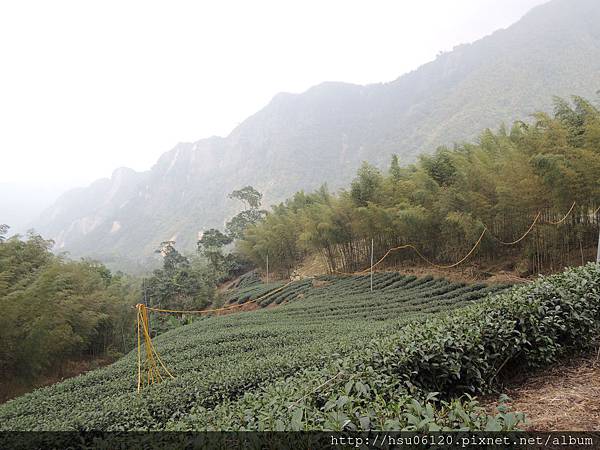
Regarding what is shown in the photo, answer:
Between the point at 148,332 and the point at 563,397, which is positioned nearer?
the point at 563,397

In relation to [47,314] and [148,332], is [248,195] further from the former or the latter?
[47,314]

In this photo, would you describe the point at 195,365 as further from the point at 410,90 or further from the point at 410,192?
the point at 410,90

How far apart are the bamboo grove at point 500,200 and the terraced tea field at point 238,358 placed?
5.26 feet

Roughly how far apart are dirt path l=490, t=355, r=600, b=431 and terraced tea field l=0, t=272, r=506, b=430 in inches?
51.0

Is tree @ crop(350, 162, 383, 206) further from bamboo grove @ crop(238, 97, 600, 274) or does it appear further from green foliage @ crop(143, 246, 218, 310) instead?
green foliage @ crop(143, 246, 218, 310)

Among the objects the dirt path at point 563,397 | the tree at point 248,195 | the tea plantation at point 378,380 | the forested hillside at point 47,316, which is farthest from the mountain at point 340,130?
the dirt path at point 563,397

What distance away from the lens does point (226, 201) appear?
75.2 meters

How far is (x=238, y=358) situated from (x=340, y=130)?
267 ft

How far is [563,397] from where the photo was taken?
8.27 ft

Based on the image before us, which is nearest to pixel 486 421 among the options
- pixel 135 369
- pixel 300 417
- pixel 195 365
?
pixel 300 417

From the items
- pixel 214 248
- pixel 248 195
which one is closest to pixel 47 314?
pixel 214 248

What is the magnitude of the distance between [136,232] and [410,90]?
2746 inches

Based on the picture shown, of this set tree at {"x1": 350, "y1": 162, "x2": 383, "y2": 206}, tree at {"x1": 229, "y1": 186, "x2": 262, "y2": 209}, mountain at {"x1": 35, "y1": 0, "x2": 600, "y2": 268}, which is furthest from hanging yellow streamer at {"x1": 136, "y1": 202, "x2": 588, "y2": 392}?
mountain at {"x1": 35, "y1": 0, "x2": 600, "y2": 268}

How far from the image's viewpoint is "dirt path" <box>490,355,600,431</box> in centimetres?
215
